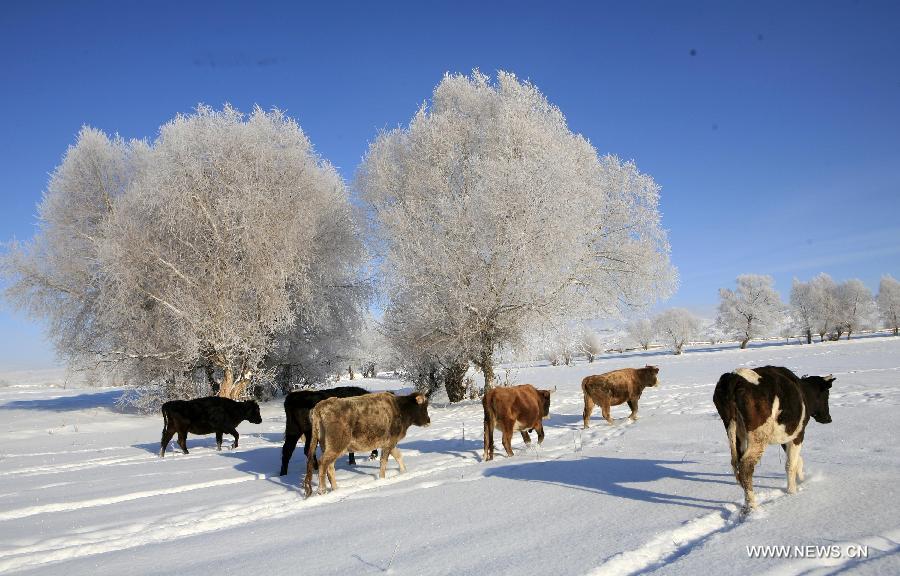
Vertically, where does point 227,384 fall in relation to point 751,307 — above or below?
below

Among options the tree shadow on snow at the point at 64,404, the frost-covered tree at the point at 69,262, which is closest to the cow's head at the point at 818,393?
the frost-covered tree at the point at 69,262

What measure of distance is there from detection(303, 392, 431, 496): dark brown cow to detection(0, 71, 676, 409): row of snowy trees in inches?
313

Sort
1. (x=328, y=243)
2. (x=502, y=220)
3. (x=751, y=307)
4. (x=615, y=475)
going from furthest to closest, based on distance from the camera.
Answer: (x=751, y=307) < (x=328, y=243) < (x=502, y=220) < (x=615, y=475)

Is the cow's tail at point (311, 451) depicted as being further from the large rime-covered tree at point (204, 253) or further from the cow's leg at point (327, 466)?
the large rime-covered tree at point (204, 253)

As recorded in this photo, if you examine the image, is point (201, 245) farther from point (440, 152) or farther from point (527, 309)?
point (527, 309)

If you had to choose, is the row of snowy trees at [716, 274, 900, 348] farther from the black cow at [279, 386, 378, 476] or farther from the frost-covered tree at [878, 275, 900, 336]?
the black cow at [279, 386, 378, 476]

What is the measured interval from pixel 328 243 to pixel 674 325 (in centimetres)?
7465

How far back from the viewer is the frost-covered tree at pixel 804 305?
7775cm

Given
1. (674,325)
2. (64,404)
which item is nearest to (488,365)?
(64,404)

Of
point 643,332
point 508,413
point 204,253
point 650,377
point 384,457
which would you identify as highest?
point 204,253

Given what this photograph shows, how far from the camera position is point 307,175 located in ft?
64.9

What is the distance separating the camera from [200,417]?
10.6m

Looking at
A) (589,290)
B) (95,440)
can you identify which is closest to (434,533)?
(95,440)

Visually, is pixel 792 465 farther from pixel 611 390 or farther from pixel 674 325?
pixel 674 325
